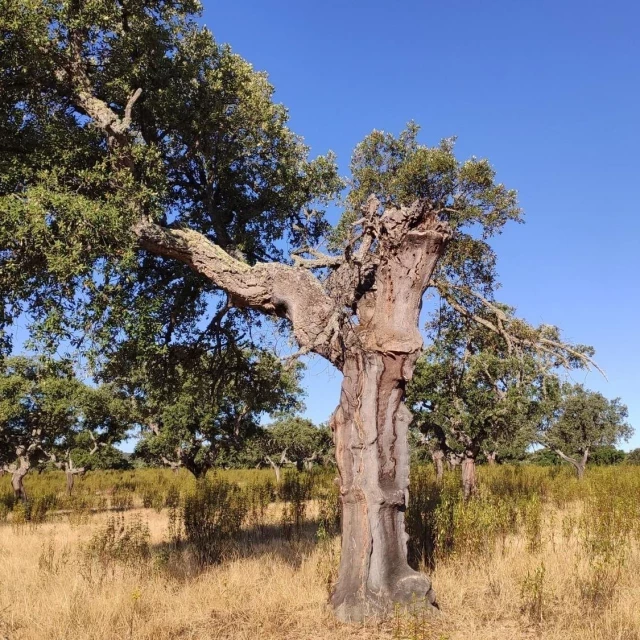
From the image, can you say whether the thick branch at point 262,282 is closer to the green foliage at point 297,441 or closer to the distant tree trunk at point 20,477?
the distant tree trunk at point 20,477

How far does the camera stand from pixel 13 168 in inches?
328

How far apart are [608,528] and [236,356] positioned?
8.71 m

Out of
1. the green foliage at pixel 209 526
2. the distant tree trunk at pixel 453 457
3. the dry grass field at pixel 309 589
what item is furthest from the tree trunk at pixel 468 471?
the green foliage at pixel 209 526

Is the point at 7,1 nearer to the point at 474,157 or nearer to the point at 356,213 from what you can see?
the point at 356,213

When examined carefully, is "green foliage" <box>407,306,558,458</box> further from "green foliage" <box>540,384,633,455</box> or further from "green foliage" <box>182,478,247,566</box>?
"green foliage" <box>540,384,633,455</box>

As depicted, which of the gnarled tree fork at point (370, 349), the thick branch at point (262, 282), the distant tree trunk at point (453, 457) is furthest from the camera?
the distant tree trunk at point (453, 457)

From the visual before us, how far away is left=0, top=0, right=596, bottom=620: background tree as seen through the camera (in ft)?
24.8

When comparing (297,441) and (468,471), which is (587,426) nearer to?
(297,441)

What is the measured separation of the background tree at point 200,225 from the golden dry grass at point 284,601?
28.4 inches

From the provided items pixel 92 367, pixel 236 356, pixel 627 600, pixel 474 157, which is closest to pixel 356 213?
Result: pixel 474 157

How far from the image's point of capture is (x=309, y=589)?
777cm

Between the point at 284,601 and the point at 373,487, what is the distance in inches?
80.1

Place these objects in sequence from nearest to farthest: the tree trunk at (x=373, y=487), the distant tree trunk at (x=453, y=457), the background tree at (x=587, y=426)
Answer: the tree trunk at (x=373, y=487) < the distant tree trunk at (x=453, y=457) < the background tree at (x=587, y=426)

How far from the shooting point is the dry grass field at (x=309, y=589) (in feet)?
20.4
